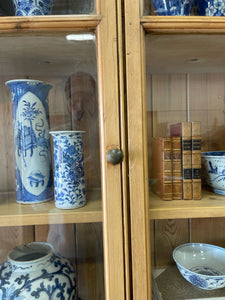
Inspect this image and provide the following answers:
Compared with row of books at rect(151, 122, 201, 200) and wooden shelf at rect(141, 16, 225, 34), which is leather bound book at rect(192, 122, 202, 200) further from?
wooden shelf at rect(141, 16, 225, 34)

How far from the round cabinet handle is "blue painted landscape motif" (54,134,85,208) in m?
0.07

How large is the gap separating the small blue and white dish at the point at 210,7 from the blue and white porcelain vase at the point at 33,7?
234 mm

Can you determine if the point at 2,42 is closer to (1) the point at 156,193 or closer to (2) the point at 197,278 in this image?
(1) the point at 156,193

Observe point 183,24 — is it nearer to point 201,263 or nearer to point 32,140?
point 32,140

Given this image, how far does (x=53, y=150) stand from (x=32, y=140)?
40 millimetres

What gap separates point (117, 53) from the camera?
0.36 m

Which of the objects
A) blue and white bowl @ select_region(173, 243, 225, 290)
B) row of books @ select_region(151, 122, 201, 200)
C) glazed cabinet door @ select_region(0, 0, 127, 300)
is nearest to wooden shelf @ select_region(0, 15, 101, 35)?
glazed cabinet door @ select_region(0, 0, 127, 300)

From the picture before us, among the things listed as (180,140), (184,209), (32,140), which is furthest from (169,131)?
(32,140)

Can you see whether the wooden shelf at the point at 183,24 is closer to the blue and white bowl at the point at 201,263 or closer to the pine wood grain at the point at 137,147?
the pine wood grain at the point at 137,147

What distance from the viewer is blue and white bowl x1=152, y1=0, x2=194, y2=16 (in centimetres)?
38

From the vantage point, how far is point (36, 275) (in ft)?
1.37

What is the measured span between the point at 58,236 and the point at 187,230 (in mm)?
239

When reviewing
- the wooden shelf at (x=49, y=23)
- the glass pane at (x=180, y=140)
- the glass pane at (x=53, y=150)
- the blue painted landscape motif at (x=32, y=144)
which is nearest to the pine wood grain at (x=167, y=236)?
the glass pane at (x=180, y=140)

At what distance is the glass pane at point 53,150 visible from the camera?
1.30 feet
